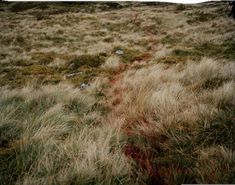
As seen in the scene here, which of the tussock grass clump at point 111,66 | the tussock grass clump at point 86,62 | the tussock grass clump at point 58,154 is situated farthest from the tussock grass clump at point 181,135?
the tussock grass clump at point 86,62

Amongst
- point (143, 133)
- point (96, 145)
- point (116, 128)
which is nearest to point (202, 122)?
point (143, 133)

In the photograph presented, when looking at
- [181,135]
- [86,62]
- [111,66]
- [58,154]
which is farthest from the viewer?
[86,62]

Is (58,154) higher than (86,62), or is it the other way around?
(58,154)

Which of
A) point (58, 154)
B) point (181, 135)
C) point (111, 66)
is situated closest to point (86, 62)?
point (111, 66)

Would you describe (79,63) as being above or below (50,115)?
below

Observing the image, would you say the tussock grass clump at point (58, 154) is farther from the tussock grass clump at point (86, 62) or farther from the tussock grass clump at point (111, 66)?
the tussock grass clump at point (86, 62)

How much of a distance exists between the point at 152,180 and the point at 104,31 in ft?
88.4

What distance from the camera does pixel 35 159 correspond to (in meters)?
2.69

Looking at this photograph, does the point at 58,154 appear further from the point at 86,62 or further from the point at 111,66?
the point at 86,62

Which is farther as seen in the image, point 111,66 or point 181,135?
point 111,66

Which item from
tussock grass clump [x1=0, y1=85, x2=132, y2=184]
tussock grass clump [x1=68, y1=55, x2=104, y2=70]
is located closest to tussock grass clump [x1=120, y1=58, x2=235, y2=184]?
tussock grass clump [x1=0, y1=85, x2=132, y2=184]

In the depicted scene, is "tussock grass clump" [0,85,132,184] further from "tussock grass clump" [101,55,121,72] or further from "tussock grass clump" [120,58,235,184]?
"tussock grass clump" [101,55,121,72]

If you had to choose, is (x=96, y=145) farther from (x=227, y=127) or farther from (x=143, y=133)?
(x=227, y=127)

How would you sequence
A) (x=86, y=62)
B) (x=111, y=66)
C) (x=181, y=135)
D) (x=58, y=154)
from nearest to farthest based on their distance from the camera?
(x=58, y=154) < (x=181, y=135) < (x=111, y=66) < (x=86, y=62)
